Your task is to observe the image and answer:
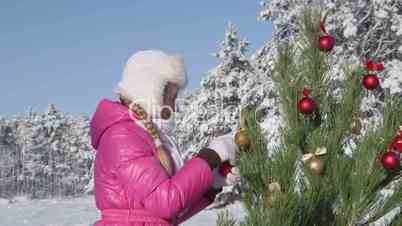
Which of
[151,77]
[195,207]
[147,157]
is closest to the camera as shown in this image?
[147,157]

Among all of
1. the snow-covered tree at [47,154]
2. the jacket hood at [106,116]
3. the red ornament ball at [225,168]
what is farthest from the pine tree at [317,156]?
the snow-covered tree at [47,154]

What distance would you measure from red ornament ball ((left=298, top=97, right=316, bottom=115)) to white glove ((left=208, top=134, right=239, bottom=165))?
31 cm

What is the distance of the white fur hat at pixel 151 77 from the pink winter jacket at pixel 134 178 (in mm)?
92

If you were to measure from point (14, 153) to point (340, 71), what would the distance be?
7009 cm

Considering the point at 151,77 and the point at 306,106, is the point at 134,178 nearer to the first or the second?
the point at 151,77

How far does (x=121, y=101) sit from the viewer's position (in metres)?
2.60

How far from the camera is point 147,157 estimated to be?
87.0 inches

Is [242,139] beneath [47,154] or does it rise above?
above

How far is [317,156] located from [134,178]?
0.71 metres

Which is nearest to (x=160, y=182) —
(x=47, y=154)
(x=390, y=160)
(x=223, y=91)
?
(x=390, y=160)

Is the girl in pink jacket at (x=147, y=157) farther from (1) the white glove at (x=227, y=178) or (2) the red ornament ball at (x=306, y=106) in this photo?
(2) the red ornament ball at (x=306, y=106)

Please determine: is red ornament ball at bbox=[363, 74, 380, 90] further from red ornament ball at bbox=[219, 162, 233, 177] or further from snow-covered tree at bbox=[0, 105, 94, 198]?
snow-covered tree at bbox=[0, 105, 94, 198]

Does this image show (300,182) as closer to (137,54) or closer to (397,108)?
(397,108)

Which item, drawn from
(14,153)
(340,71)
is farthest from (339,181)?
(14,153)
